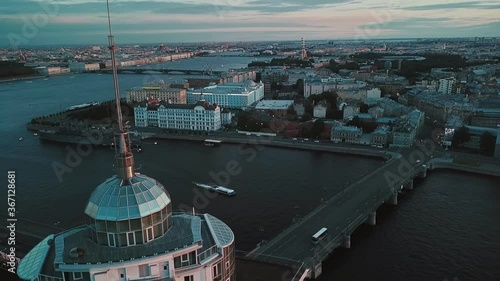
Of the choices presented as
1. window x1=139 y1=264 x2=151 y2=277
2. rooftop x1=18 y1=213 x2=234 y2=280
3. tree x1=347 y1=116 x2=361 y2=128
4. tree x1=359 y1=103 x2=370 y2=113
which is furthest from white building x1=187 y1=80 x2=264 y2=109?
window x1=139 y1=264 x2=151 y2=277

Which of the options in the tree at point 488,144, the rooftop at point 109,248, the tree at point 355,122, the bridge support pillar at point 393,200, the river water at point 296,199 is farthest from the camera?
the tree at point 355,122

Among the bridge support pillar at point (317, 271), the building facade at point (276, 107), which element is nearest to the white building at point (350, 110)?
the building facade at point (276, 107)

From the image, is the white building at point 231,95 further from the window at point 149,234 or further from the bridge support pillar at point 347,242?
the window at point 149,234

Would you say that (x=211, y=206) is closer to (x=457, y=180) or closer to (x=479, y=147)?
(x=457, y=180)

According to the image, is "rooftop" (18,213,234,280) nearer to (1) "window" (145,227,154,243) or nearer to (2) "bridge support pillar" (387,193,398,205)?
(1) "window" (145,227,154,243)

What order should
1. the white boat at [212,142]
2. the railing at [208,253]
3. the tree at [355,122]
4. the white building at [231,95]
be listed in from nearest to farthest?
the railing at [208,253] < the white boat at [212,142] < the tree at [355,122] < the white building at [231,95]

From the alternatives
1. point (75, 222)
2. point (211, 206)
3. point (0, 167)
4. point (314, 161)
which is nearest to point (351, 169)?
point (314, 161)
